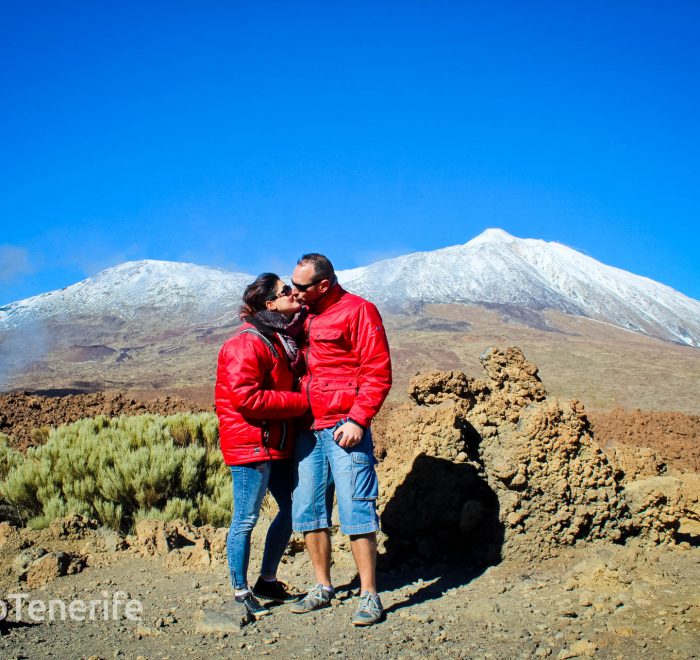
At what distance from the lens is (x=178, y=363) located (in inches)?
1276

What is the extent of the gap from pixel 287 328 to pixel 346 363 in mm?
383

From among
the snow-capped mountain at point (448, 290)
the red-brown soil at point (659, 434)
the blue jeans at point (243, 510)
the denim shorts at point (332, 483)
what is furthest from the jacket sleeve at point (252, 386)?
the snow-capped mountain at point (448, 290)

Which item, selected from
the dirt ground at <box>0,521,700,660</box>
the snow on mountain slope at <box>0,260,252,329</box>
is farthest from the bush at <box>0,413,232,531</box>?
the snow on mountain slope at <box>0,260,252,329</box>

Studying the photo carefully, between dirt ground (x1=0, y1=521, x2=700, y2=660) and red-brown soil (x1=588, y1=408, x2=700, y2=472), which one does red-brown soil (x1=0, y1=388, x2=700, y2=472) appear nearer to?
red-brown soil (x1=588, y1=408, x2=700, y2=472)

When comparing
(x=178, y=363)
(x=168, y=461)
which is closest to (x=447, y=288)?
(x=178, y=363)

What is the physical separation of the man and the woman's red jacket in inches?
4.6

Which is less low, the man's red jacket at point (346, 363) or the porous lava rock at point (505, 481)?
the man's red jacket at point (346, 363)

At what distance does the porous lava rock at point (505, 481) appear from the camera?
141 inches

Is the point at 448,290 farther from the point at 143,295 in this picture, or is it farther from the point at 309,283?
the point at 309,283

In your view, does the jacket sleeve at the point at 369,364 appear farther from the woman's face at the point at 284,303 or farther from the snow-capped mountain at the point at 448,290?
the snow-capped mountain at the point at 448,290

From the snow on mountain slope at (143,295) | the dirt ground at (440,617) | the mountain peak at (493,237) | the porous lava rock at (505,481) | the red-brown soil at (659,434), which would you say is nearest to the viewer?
the dirt ground at (440,617)

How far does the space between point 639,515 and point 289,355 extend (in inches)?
84.2

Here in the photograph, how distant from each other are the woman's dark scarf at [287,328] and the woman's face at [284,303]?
3 centimetres

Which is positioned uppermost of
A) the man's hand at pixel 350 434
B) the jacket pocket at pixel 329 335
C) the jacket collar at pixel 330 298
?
the jacket collar at pixel 330 298
